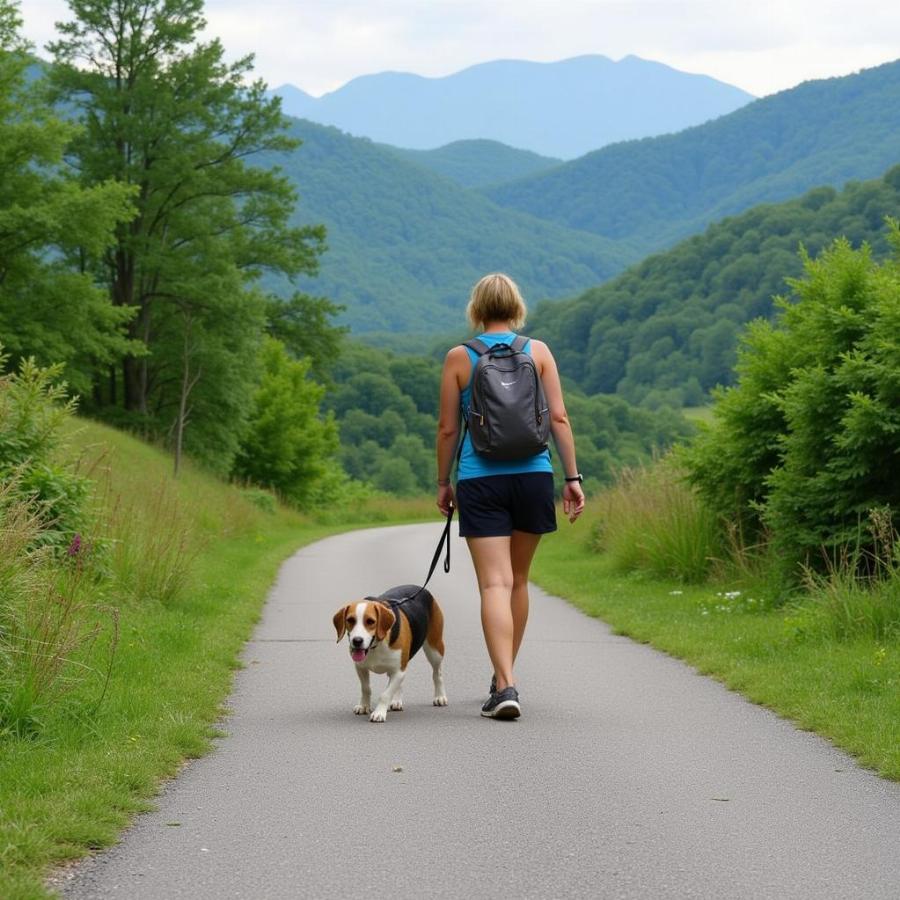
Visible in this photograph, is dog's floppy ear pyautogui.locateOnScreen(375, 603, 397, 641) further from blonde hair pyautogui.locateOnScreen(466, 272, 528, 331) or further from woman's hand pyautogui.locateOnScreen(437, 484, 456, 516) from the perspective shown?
blonde hair pyautogui.locateOnScreen(466, 272, 528, 331)

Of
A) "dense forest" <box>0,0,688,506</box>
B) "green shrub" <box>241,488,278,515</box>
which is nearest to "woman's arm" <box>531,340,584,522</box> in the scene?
"dense forest" <box>0,0,688,506</box>

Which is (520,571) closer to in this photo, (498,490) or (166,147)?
(498,490)

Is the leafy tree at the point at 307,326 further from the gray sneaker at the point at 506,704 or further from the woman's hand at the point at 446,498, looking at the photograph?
the gray sneaker at the point at 506,704

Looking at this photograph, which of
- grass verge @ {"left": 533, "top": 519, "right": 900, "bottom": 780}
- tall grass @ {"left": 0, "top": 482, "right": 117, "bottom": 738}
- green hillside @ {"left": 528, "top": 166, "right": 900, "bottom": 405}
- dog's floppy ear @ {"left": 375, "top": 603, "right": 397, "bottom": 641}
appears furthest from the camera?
green hillside @ {"left": 528, "top": 166, "right": 900, "bottom": 405}

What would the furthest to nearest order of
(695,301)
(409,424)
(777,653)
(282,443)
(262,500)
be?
1. (695,301)
2. (409,424)
3. (282,443)
4. (262,500)
5. (777,653)

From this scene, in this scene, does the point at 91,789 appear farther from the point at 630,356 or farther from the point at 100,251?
the point at 630,356

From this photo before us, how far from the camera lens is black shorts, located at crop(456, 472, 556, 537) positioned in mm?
8031

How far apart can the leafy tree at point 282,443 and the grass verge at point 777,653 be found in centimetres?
3712

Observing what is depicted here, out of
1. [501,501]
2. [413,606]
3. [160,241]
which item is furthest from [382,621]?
[160,241]

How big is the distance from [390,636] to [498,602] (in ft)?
2.25

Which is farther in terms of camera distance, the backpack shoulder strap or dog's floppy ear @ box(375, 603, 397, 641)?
the backpack shoulder strap

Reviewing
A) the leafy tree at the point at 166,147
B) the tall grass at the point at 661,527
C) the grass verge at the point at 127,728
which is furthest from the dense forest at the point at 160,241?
the grass verge at the point at 127,728

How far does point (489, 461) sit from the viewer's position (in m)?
8.05

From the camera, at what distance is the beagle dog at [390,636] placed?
25.5 ft
